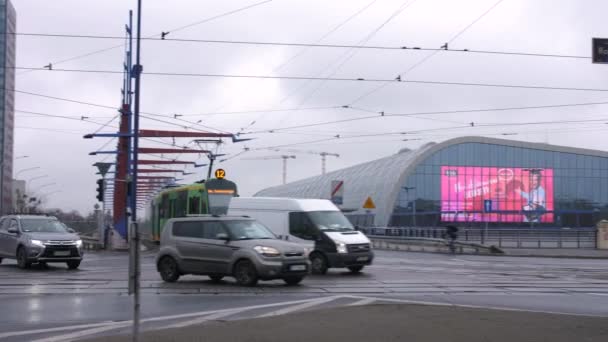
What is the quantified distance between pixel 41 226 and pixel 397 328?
17.4 m

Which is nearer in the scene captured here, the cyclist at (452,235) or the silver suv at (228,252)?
the silver suv at (228,252)

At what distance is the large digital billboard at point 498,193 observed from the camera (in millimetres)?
69938

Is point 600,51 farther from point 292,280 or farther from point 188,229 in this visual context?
point 188,229

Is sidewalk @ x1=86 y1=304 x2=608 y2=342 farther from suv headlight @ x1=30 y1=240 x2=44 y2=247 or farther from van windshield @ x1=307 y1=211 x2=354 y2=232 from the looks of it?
suv headlight @ x1=30 y1=240 x2=44 y2=247

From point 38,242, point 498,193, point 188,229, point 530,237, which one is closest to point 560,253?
point 530,237

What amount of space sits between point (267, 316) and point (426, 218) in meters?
57.7

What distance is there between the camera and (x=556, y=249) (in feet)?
136

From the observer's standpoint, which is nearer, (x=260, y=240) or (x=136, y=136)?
(x=260, y=240)

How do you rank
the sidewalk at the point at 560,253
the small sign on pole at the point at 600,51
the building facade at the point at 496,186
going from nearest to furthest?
1. the small sign on pole at the point at 600,51
2. the sidewalk at the point at 560,253
3. the building facade at the point at 496,186

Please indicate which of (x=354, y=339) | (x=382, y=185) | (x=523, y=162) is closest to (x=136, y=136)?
(x=354, y=339)

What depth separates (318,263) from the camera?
22.2 meters

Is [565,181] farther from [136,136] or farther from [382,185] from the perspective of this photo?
[136,136]

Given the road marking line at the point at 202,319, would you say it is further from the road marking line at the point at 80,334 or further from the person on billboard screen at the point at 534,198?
the person on billboard screen at the point at 534,198

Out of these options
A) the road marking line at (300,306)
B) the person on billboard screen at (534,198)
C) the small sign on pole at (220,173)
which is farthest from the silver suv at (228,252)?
the person on billboard screen at (534,198)
